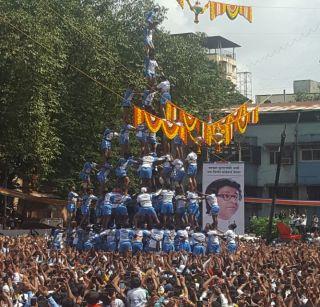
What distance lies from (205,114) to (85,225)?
17.0 meters

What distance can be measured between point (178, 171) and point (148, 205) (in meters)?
1.85

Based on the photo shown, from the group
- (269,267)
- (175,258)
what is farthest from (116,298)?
(175,258)

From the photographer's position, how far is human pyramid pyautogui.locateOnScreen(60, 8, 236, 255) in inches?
749

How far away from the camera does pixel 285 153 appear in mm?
40531

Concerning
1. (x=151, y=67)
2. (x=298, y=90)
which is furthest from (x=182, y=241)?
(x=298, y=90)

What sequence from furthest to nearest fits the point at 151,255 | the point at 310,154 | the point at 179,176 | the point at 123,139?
the point at 310,154, the point at 123,139, the point at 179,176, the point at 151,255

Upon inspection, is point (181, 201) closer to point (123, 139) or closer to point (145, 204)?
→ point (145, 204)

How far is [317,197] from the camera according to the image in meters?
39.1

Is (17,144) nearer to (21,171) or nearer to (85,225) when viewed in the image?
(21,171)

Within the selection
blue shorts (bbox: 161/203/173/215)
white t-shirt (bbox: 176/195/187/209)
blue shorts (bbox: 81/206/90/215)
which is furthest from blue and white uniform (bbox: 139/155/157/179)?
blue shorts (bbox: 81/206/90/215)

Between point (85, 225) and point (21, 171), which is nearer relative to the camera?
point (85, 225)

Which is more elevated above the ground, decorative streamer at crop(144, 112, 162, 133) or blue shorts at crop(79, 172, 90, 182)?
decorative streamer at crop(144, 112, 162, 133)

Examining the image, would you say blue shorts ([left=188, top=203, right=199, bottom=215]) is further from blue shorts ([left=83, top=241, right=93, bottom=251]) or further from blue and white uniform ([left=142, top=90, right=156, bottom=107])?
blue and white uniform ([left=142, top=90, right=156, bottom=107])

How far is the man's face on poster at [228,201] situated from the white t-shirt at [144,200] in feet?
19.4
